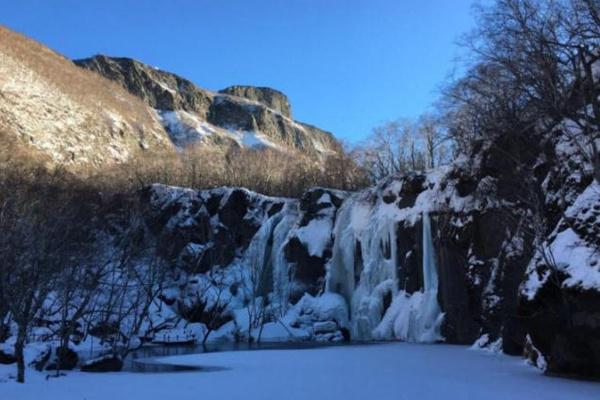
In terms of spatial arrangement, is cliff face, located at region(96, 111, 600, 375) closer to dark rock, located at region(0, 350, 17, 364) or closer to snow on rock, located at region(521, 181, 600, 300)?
snow on rock, located at region(521, 181, 600, 300)

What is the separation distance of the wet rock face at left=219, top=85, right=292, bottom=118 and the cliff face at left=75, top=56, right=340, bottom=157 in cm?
1592

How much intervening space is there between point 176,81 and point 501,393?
130045 mm

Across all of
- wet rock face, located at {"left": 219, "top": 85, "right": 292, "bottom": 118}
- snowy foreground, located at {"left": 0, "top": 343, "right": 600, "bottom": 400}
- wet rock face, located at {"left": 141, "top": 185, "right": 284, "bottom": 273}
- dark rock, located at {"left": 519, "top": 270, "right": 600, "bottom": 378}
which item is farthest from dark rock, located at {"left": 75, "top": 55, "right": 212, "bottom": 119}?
dark rock, located at {"left": 519, "top": 270, "right": 600, "bottom": 378}

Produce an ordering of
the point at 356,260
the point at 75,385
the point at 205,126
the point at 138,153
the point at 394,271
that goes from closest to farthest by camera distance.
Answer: the point at 75,385 < the point at 394,271 < the point at 356,260 < the point at 138,153 < the point at 205,126

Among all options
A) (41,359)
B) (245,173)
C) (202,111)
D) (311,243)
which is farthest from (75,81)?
(41,359)

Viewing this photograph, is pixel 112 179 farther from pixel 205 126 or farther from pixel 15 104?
pixel 205 126

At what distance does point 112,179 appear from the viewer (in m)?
66.2

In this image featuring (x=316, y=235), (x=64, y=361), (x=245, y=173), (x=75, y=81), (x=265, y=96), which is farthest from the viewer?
(x=265, y=96)

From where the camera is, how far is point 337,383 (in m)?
11.5

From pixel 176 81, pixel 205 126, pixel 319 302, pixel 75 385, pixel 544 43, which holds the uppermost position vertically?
pixel 176 81

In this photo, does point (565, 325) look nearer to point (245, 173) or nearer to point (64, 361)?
point (64, 361)

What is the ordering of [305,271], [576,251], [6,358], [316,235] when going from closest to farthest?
[576,251], [6,358], [305,271], [316,235]

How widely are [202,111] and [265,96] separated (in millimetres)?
33075

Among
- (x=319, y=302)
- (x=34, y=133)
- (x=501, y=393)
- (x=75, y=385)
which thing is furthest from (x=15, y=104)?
(x=501, y=393)
